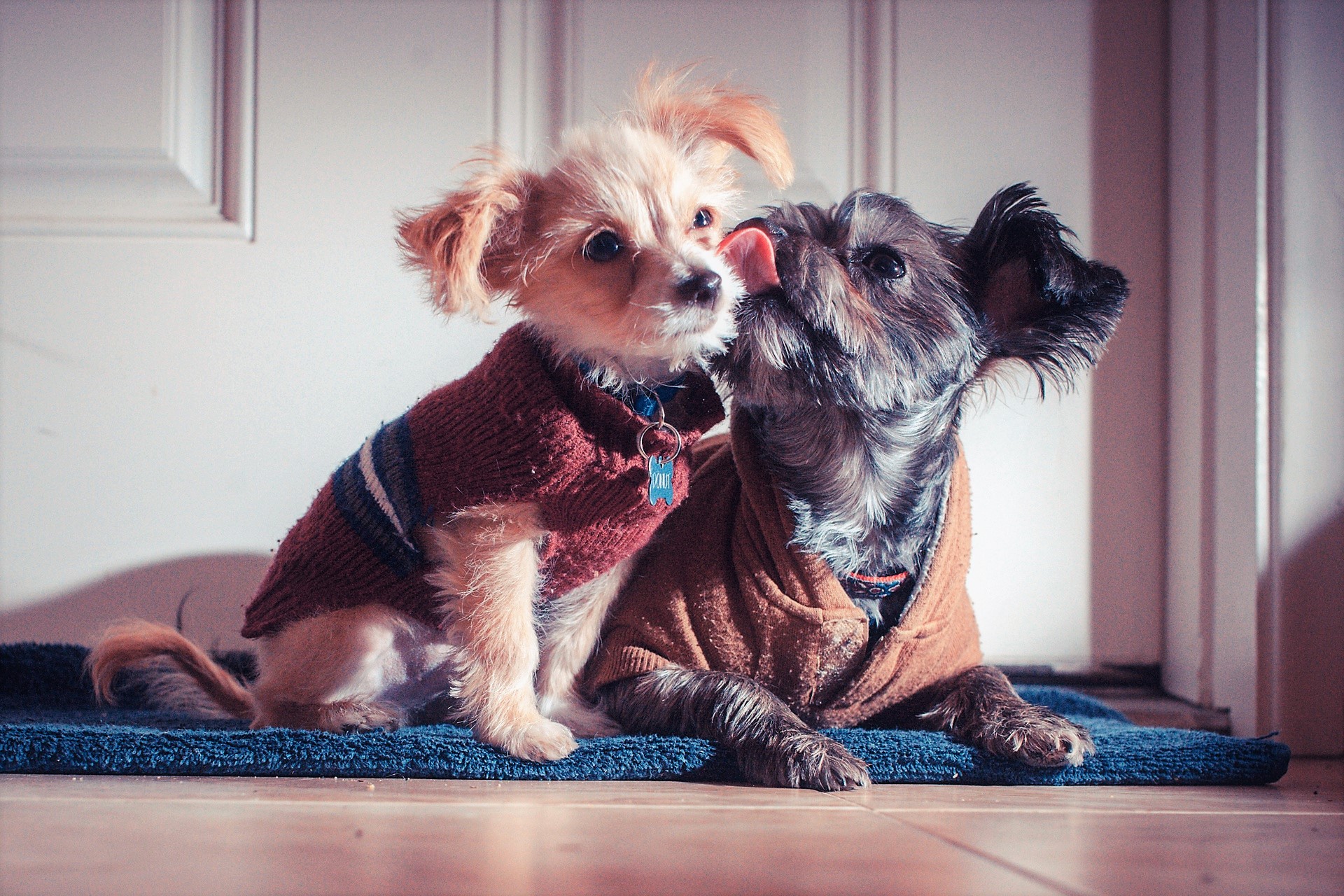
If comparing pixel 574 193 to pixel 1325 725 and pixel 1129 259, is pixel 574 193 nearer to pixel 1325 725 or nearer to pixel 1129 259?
pixel 1129 259

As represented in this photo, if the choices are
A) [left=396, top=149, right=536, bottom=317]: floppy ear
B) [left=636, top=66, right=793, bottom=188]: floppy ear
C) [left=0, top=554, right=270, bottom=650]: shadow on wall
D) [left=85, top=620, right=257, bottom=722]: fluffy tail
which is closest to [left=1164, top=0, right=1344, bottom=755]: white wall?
[left=636, top=66, right=793, bottom=188]: floppy ear

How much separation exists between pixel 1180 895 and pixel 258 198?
5.19ft

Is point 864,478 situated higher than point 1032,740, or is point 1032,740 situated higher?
point 864,478

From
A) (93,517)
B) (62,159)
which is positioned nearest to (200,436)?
(93,517)

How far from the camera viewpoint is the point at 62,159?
1.60 meters

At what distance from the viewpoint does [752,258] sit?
3.82ft

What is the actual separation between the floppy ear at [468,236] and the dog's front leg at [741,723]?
0.51m

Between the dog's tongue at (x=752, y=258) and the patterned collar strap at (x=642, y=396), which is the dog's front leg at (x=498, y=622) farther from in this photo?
the dog's tongue at (x=752, y=258)

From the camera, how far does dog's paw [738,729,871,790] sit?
1.07m

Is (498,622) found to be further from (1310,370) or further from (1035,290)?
(1310,370)

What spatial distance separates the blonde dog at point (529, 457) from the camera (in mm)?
1101

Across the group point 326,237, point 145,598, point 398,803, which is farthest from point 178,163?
point 398,803

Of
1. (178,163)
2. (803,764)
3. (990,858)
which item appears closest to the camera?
(990,858)

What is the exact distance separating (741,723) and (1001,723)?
1.03ft
